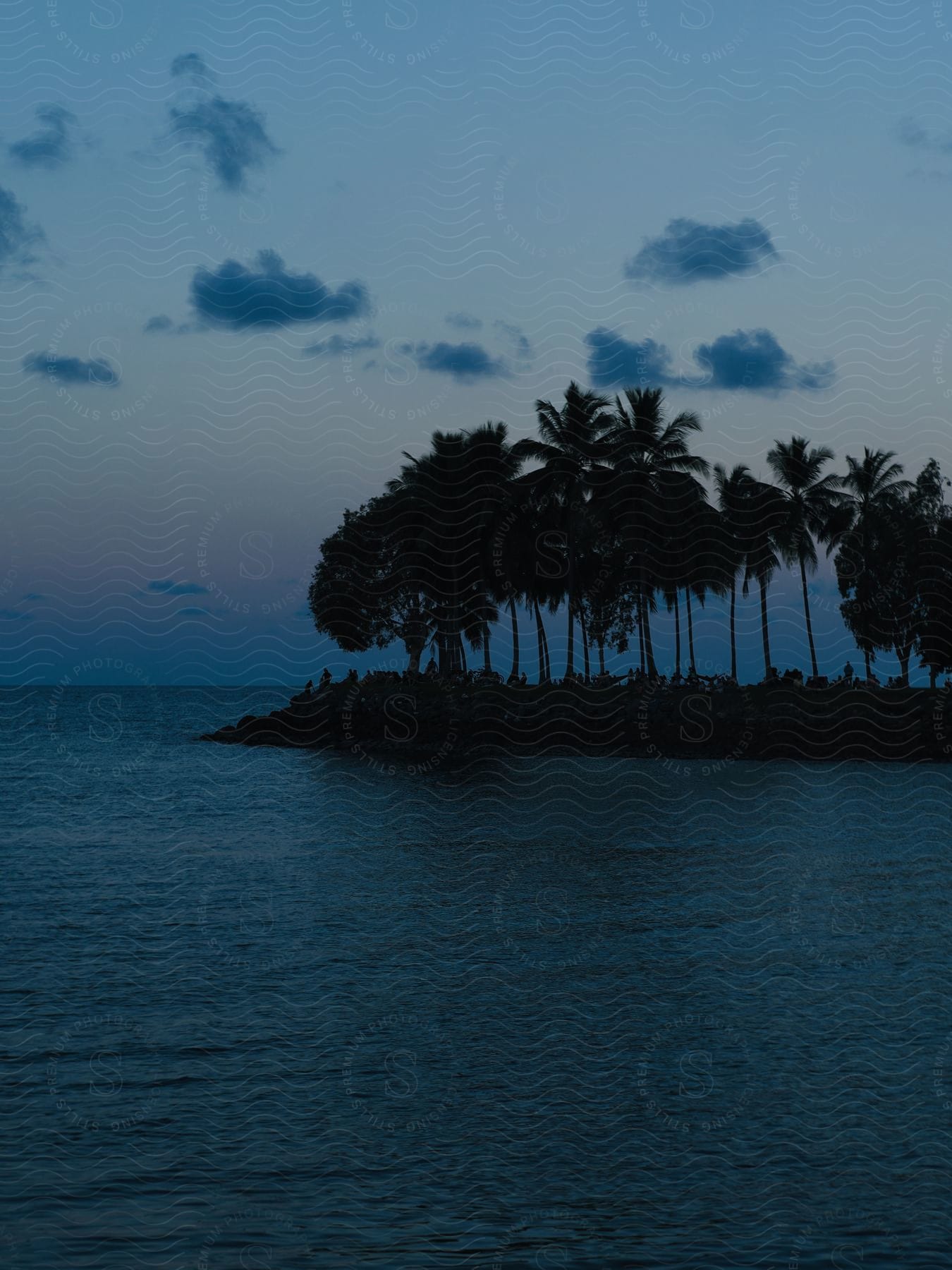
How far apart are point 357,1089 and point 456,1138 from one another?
1868 millimetres

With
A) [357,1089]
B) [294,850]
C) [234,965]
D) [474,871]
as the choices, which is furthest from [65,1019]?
[294,850]

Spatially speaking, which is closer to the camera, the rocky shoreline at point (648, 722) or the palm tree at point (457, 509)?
the rocky shoreline at point (648, 722)

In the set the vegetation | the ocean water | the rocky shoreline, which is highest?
the vegetation

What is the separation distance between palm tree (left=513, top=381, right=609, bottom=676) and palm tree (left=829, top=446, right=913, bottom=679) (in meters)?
16.5

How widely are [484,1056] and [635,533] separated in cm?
5655

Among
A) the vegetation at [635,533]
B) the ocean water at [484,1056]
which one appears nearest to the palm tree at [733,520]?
the vegetation at [635,533]

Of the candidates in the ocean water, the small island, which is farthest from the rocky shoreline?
the ocean water

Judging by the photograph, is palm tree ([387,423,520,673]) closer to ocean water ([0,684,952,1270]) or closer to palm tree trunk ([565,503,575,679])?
palm tree trunk ([565,503,575,679])

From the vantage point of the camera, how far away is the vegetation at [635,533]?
68.7m

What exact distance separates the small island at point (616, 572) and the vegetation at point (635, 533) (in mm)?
115

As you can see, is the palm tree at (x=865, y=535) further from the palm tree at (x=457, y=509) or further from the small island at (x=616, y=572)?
the palm tree at (x=457, y=509)

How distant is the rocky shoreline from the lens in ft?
190

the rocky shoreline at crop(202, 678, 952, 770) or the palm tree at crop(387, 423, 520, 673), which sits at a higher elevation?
the palm tree at crop(387, 423, 520, 673)

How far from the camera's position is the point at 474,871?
28547 millimetres
